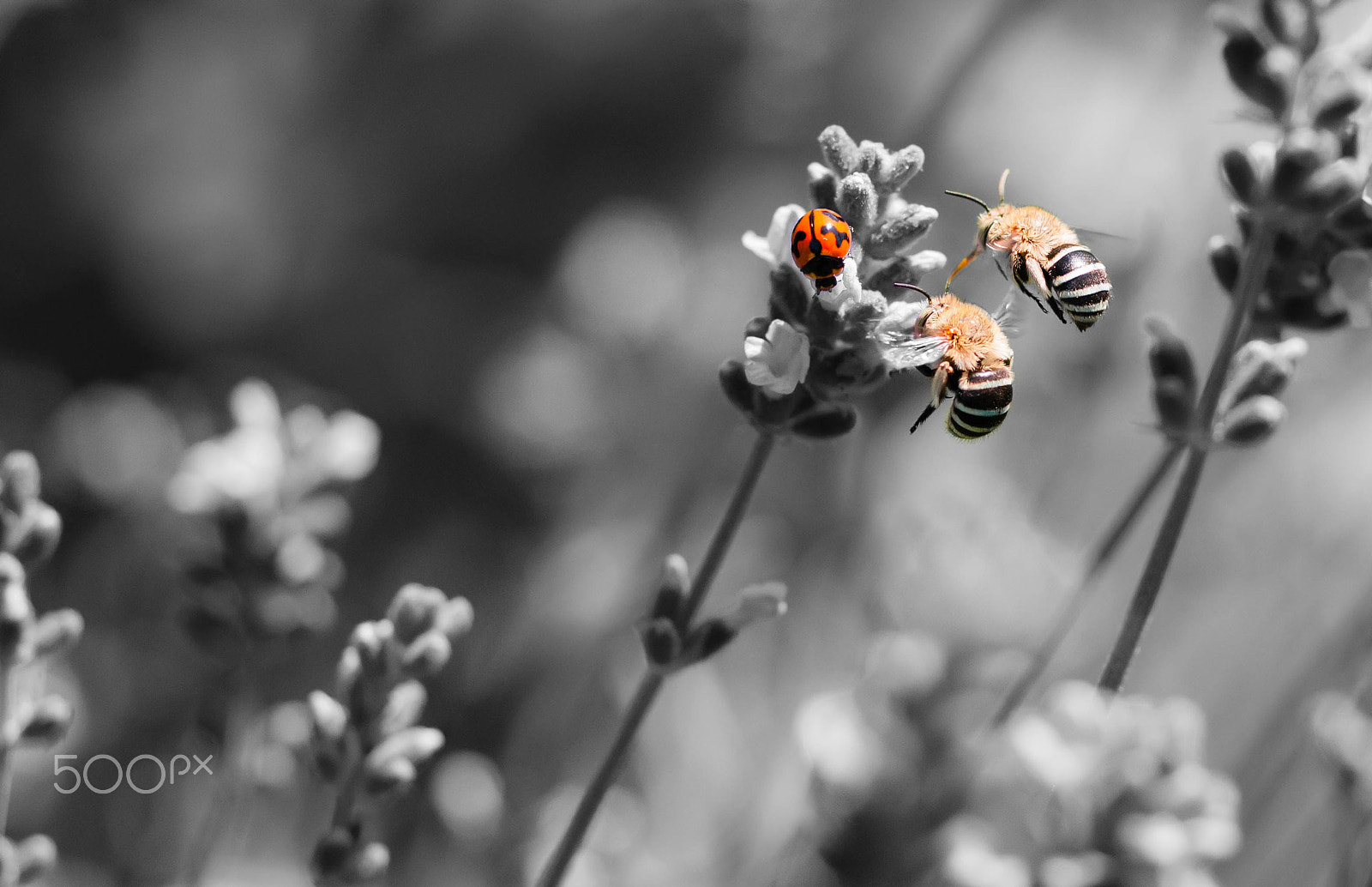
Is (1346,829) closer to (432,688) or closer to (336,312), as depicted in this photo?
(432,688)

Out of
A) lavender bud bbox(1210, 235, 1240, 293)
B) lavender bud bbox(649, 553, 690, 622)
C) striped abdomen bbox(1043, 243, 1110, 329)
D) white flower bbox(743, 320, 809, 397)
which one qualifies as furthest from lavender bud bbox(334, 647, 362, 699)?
striped abdomen bbox(1043, 243, 1110, 329)

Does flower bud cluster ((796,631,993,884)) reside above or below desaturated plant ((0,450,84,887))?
above

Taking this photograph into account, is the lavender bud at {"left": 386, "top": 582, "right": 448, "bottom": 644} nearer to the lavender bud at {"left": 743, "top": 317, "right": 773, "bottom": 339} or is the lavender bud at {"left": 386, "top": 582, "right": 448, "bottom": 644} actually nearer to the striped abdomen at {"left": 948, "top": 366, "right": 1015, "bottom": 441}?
the lavender bud at {"left": 743, "top": 317, "right": 773, "bottom": 339}

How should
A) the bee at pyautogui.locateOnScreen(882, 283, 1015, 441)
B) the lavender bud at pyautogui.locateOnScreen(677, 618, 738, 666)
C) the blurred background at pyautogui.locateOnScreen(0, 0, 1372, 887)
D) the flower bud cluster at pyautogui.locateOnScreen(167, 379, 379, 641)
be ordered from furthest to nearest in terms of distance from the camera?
the blurred background at pyautogui.locateOnScreen(0, 0, 1372, 887) → the bee at pyautogui.locateOnScreen(882, 283, 1015, 441) → the flower bud cluster at pyautogui.locateOnScreen(167, 379, 379, 641) → the lavender bud at pyautogui.locateOnScreen(677, 618, 738, 666)

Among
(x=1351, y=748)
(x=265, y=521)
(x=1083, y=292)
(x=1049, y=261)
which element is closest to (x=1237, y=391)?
(x=1351, y=748)

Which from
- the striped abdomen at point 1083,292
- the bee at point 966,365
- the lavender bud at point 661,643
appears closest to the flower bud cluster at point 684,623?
the lavender bud at point 661,643

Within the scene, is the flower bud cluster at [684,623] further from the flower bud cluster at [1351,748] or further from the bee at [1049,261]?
the bee at [1049,261]
